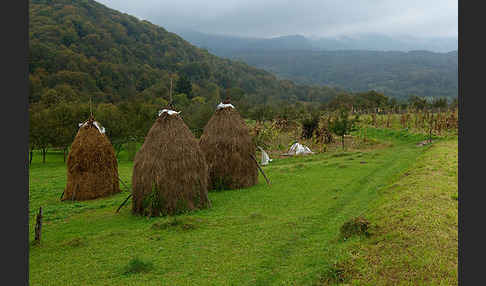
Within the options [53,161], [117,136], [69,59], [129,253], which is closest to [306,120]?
[117,136]

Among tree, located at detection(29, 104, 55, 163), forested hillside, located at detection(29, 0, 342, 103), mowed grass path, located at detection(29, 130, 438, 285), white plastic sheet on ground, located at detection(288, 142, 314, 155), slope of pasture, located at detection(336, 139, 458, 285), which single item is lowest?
mowed grass path, located at detection(29, 130, 438, 285)

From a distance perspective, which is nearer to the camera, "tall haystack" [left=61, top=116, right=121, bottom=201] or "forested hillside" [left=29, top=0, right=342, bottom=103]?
"tall haystack" [left=61, top=116, right=121, bottom=201]

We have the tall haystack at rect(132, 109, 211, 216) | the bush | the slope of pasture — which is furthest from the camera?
the bush

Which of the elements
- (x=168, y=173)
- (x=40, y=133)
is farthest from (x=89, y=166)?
(x=40, y=133)

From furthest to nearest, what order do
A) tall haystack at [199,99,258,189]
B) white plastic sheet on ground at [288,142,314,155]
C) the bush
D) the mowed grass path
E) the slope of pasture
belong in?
the bush < white plastic sheet on ground at [288,142,314,155] < tall haystack at [199,99,258,189] < the mowed grass path < the slope of pasture

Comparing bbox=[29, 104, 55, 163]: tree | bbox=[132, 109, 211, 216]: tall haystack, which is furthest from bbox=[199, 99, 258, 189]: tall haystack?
bbox=[29, 104, 55, 163]: tree

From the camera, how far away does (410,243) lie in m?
6.58

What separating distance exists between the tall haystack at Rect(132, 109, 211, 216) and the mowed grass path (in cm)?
48

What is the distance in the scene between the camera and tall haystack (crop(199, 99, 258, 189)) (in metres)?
13.3

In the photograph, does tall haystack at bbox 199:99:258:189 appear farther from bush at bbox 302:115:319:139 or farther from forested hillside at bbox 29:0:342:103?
forested hillside at bbox 29:0:342:103

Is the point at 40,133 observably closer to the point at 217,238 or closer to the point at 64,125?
the point at 64,125

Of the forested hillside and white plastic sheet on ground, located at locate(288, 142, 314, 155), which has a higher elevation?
the forested hillside

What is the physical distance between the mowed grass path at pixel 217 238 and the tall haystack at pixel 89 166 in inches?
26.2

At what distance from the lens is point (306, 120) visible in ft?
98.4
